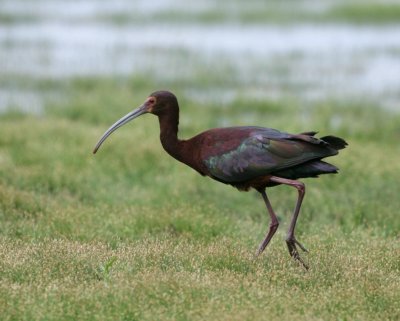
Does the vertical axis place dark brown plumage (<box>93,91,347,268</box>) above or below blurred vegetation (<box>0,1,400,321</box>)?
above

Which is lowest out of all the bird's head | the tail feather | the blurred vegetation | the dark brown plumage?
the blurred vegetation

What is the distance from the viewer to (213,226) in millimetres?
8570

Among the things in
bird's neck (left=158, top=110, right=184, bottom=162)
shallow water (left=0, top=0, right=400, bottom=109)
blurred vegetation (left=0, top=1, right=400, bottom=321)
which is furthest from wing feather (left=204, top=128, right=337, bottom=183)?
shallow water (left=0, top=0, right=400, bottom=109)

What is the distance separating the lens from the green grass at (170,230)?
19.9ft

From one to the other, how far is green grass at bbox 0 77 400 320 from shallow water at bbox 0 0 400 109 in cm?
A: 337

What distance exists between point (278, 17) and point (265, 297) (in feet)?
70.2

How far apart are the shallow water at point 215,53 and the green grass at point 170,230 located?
3370 millimetres

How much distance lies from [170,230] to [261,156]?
5.45 feet

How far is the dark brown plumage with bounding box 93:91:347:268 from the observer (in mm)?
7305

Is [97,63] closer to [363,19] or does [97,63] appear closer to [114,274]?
[363,19]

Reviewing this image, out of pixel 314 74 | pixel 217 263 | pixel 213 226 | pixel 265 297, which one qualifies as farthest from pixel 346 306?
pixel 314 74

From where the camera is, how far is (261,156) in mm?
7340

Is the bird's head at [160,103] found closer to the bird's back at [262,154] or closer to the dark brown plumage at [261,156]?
the dark brown plumage at [261,156]

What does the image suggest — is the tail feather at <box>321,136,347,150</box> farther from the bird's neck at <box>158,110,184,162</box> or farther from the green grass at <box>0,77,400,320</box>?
the bird's neck at <box>158,110,184,162</box>
